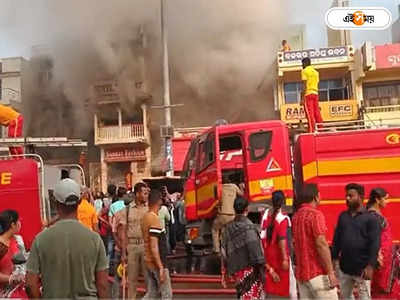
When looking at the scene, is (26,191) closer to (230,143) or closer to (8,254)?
(230,143)

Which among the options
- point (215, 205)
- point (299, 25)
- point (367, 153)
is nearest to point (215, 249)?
point (215, 205)

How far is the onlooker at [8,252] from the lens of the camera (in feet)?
12.7

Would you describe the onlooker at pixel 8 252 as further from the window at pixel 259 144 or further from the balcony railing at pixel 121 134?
the balcony railing at pixel 121 134

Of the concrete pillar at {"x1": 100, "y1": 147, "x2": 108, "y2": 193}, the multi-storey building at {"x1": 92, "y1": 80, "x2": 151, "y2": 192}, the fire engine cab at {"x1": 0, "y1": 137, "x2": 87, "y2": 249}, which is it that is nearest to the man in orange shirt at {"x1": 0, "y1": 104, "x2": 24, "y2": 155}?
the fire engine cab at {"x1": 0, "y1": 137, "x2": 87, "y2": 249}

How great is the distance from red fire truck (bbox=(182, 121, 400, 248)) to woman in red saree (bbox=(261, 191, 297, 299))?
2390 millimetres

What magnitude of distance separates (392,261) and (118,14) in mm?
21784

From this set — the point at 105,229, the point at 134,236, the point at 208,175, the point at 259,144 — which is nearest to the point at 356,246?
the point at 134,236

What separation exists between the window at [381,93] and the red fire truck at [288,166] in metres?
17.0

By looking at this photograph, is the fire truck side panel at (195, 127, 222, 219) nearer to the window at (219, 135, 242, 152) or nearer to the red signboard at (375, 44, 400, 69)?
the window at (219, 135, 242, 152)

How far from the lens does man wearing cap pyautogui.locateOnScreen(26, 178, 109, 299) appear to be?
296 centimetres

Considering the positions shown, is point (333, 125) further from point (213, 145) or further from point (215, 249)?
point (215, 249)

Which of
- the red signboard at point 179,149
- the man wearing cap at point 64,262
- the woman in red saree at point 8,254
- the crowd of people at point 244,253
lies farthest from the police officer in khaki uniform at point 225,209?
the red signboard at point 179,149

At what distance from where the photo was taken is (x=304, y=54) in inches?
959

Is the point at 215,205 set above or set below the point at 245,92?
below
